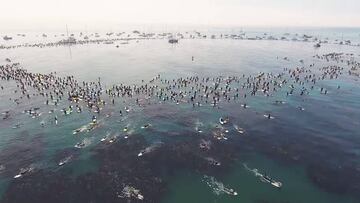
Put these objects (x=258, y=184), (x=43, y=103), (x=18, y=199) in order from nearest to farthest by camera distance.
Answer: (x=18, y=199) < (x=258, y=184) < (x=43, y=103)

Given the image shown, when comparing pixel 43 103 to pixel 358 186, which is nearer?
pixel 358 186

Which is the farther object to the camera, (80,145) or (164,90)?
(164,90)

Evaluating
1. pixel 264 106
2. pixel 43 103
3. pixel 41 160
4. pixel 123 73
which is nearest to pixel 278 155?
pixel 264 106

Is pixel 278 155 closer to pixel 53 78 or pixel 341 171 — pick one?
pixel 341 171

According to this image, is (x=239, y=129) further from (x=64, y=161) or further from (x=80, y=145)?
(x=64, y=161)

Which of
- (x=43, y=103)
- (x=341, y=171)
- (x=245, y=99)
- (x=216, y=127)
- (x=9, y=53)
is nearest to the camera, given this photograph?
(x=341, y=171)

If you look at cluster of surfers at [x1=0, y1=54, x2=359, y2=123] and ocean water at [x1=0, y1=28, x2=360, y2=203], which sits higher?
cluster of surfers at [x1=0, y1=54, x2=359, y2=123]

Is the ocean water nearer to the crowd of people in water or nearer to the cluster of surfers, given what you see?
the crowd of people in water

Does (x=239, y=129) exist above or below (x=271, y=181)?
above

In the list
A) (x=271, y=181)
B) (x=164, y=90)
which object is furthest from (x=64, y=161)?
(x=164, y=90)

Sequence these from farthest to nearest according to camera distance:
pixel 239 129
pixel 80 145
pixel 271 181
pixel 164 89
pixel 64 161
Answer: pixel 164 89 < pixel 239 129 < pixel 80 145 < pixel 64 161 < pixel 271 181

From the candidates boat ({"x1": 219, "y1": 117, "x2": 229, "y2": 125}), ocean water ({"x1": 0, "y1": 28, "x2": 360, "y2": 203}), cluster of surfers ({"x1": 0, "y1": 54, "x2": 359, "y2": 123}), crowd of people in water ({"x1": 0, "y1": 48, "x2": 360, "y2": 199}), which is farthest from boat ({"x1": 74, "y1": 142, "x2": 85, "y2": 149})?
boat ({"x1": 219, "y1": 117, "x2": 229, "y2": 125})
